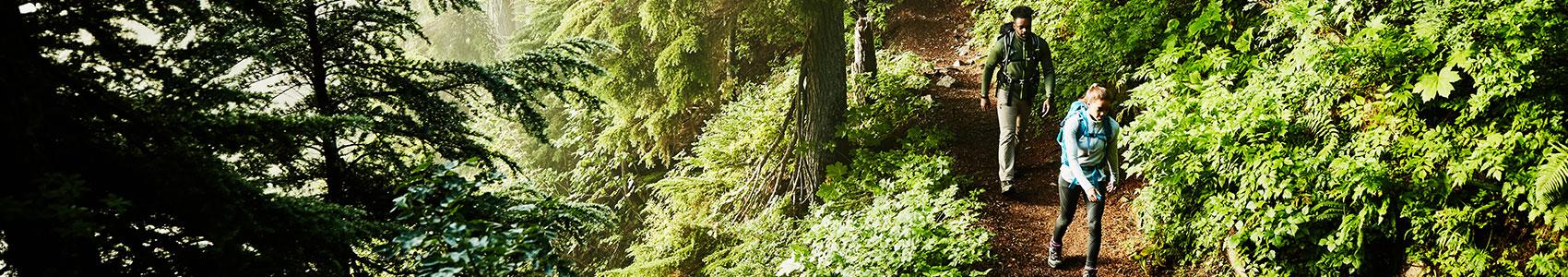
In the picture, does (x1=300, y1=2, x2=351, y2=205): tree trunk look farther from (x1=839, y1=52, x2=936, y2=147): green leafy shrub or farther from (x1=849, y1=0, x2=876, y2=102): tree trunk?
(x1=849, y1=0, x2=876, y2=102): tree trunk

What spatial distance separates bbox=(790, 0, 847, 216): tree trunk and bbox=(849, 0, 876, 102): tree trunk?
1.18 m

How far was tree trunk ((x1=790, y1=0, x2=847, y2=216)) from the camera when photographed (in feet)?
29.5

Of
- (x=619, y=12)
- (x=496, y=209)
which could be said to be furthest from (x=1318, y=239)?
(x=619, y=12)

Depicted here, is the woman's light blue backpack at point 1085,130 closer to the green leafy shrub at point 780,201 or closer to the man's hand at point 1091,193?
the man's hand at point 1091,193

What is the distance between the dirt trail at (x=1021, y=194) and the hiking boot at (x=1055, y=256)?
0.21 feet

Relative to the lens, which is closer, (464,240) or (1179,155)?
(464,240)

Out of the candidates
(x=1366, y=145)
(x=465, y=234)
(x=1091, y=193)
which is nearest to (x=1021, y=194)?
(x=1091, y=193)

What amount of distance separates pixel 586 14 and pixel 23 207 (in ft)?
28.1

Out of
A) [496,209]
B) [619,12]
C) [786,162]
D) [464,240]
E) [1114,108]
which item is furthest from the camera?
[619,12]

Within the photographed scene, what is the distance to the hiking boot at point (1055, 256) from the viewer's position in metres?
6.39

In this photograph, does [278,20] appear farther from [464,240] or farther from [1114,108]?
[1114,108]

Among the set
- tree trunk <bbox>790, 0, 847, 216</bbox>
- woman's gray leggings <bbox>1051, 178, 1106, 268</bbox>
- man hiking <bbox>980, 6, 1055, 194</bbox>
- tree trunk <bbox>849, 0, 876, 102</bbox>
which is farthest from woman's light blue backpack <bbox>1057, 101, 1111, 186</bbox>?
tree trunk <bbox>849, 0, 876, 102</bbox>

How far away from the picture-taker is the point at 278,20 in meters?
4.66

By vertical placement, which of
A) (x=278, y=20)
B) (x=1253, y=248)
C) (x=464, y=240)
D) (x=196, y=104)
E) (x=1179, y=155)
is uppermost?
(x=278, y=20)
